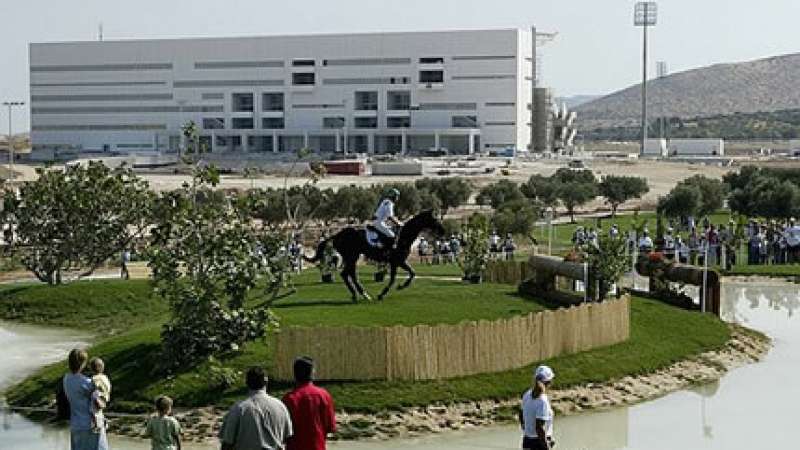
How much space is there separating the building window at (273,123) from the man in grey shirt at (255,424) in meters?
148

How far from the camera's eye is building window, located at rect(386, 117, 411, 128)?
511 feet

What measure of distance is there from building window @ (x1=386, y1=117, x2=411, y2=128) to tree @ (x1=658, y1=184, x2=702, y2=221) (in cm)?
8758

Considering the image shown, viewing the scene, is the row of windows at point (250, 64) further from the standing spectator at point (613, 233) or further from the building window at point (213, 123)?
the standing spectator at point (613, 233)

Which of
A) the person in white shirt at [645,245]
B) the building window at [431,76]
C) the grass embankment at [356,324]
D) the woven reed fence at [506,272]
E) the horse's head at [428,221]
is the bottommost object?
the grass embankment at [356,324]

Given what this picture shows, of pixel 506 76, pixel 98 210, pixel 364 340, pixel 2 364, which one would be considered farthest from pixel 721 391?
pixel 506 76

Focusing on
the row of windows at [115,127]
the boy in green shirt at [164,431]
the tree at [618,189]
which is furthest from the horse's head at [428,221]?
the row of windows at [115,127]

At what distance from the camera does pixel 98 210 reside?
38750 mm

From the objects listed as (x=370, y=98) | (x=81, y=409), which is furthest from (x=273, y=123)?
(x=81, y=409)

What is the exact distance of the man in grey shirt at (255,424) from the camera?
1144cm

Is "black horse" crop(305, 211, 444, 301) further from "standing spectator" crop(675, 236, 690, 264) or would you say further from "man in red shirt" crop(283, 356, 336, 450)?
"standing spectator" crop(675, 236, 690, 264)

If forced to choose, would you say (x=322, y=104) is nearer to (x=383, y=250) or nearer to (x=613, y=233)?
(x=613, y=233)

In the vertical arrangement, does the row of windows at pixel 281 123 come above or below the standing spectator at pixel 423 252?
above

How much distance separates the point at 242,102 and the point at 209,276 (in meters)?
139

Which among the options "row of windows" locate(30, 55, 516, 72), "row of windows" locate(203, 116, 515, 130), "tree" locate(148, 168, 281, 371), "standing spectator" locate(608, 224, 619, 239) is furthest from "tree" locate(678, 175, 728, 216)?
"row of windows" locate(30, 55, 516, 72)
